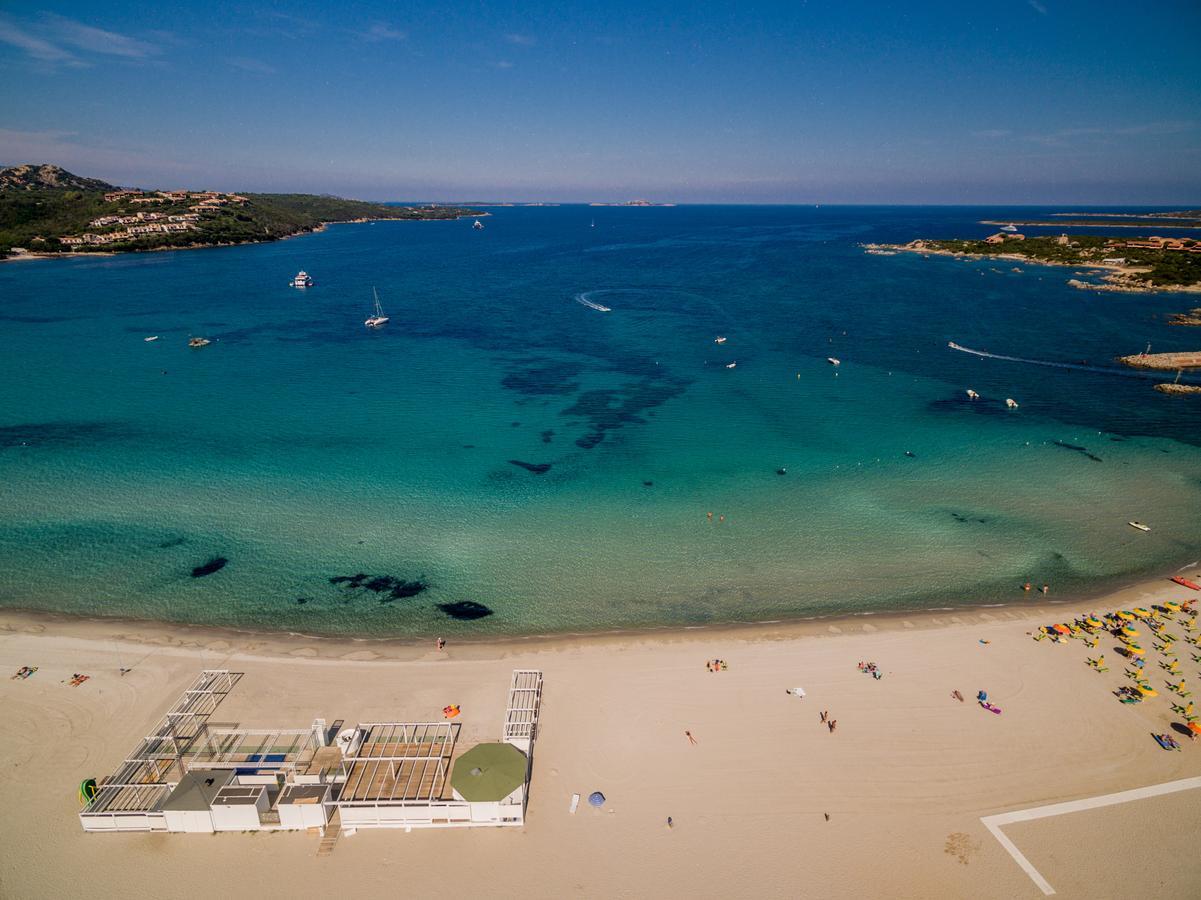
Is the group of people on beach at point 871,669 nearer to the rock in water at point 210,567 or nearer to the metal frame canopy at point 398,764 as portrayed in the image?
the metal frame canopy at point 398,764

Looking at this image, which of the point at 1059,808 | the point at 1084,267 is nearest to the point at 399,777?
the point at 1059,808

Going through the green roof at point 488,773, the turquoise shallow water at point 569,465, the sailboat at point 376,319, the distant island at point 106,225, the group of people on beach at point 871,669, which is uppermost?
the distant island at point 106,225

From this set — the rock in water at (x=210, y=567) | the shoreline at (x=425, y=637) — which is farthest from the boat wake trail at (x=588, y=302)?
the shoreline at (x=425, y=637)

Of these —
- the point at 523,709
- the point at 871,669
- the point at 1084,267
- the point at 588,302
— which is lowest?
the point at 871,669

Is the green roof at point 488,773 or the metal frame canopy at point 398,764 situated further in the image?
the metal frame canopy at point 398,764

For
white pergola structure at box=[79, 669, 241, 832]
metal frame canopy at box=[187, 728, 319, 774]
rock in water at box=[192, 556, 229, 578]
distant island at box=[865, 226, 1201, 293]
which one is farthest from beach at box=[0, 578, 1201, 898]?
distant island at box=[865, 226, 1201, 293]

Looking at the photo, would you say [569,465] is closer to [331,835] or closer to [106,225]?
[331,835]

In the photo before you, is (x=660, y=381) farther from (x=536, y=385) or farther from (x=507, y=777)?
(x=507, y=777)

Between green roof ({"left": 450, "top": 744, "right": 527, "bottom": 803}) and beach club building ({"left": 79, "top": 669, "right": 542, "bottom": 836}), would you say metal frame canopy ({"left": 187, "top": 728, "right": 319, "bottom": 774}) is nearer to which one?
beach club building ({"left": 79, "top": 669, "right": 542, "bottom": 836})
